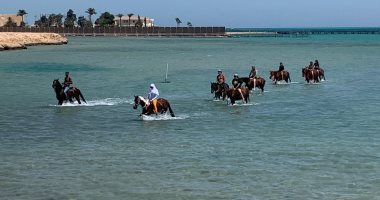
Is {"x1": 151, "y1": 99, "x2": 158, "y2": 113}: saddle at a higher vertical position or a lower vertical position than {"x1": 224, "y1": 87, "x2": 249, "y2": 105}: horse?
higher

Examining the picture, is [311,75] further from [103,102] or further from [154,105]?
[154,105]

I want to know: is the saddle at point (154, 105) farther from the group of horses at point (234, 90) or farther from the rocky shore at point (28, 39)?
the rocky shore at point (28, 39)

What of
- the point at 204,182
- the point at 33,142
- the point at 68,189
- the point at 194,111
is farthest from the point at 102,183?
the point at 194,111

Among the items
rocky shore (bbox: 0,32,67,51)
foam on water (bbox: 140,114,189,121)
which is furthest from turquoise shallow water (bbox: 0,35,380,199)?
rocky shore (bbox: 0,32,67,51)

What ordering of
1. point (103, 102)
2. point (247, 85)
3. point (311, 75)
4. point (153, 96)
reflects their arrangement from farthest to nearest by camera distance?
point (311, 75)
point (247, 85)
point (103, 102)
point (153, 96)

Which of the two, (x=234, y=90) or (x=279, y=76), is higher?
(x=234, y=90)

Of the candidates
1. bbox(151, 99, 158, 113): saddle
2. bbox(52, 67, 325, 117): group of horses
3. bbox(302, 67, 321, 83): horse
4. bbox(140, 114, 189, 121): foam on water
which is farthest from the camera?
bbox(302, 67, 321, 83): horse

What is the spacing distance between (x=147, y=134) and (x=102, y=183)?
825 centimetres

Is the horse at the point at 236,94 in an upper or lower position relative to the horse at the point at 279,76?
upper

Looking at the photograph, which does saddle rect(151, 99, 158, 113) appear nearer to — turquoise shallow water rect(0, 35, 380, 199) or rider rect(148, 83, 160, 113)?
rider rect(148, 83, 160, 113)

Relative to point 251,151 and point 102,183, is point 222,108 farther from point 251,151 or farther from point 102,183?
point 102,183

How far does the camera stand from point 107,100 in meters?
41.0

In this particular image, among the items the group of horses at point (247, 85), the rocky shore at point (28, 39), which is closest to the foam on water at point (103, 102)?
the group of horses at point (247, 85)

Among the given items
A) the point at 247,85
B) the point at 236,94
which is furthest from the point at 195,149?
the point at 247,85
